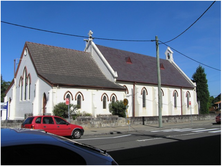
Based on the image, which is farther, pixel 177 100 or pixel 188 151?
pixel 177 100

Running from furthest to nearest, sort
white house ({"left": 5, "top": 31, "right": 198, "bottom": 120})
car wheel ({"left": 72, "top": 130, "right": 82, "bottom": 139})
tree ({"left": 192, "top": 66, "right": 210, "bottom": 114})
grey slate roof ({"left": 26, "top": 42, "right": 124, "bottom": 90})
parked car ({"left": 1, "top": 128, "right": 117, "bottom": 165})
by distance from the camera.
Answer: tree ({"left": 192, "top": 66, "right": 210, "bottom": 114}) → grey slate roof ({"left": 26, "top": 42, "right": 124, "bottom": 90}) → white house ({"left": 5, "top": 31, "right": 198, "bottom": 120}) → car wheel ({"left": 72, "top": 130, "right": 82, "bottom": 139}) → parked car ({"left": 1, "top": 128, "right": 117, "bottom": 165})

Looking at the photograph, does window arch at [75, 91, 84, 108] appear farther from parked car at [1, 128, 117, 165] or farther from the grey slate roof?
parked car at [1, 128, 117, 165]

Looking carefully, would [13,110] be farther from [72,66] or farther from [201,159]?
[201,159]

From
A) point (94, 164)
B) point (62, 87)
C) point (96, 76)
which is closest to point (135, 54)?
point (96, 76)

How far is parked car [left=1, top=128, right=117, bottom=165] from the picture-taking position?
294cm

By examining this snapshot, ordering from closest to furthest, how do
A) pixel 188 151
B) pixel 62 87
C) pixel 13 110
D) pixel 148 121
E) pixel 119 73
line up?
pixel 188 151
pixel 62 87
pixel 148 121
pixel 13 110
pixel 119 73

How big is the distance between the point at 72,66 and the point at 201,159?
2459cm

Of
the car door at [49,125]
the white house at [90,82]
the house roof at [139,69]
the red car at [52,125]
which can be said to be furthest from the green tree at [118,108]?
the car door at [49,125]

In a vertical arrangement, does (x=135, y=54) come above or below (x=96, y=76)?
above

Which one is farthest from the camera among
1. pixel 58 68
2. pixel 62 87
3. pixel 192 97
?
pixel 192 97

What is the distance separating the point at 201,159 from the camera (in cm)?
783

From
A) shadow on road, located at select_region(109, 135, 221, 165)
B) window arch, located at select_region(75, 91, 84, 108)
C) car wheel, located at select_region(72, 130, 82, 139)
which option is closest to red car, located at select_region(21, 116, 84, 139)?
car wheel, located at select_region(72, 130, 82, 139)

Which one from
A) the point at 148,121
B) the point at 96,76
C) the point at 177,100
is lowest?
the point at 148,121

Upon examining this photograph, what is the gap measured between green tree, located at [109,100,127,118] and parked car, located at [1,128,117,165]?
24585 millimetres
